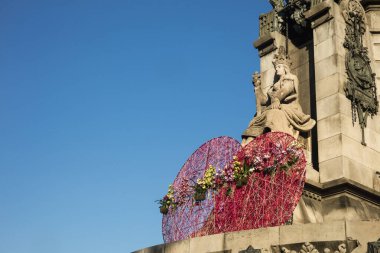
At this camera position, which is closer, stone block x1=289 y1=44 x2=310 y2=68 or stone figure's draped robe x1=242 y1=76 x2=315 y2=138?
stone figure's draped robe x1=242 y1=76 x2=315 y2=138

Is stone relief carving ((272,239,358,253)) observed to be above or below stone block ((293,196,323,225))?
below

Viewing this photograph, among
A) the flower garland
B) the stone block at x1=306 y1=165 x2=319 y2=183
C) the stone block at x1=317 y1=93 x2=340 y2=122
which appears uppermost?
the stone block at x1=317 y1=93 x2=340 y2=122

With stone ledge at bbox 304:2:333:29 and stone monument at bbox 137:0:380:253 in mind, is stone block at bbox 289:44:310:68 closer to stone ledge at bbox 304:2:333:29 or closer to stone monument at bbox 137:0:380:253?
stone monument at bbox 137:0:380:253

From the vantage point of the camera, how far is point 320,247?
13.3 metres

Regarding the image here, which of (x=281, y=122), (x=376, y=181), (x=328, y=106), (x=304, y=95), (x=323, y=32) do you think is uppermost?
(x=323, y=32)

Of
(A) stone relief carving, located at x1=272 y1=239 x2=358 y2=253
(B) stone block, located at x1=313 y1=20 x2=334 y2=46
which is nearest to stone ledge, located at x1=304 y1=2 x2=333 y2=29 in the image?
(B) stone block, located at x1=313 y1=20 x2=334 y2=46

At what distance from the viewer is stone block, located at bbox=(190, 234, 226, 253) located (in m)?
14.7

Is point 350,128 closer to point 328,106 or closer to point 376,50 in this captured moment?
point 328,106

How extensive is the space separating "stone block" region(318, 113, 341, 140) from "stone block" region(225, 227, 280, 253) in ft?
20.5

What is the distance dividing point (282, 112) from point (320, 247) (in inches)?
271

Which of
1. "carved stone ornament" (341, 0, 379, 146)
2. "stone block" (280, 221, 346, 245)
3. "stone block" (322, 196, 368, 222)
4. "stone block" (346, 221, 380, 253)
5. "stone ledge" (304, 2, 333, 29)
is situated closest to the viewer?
"stone block" (346, 221, 380, 253)

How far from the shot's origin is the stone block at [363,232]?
12914 millimetres

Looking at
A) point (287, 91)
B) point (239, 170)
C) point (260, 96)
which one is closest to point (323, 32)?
point (287, 91)

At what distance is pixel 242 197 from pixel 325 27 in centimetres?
800
